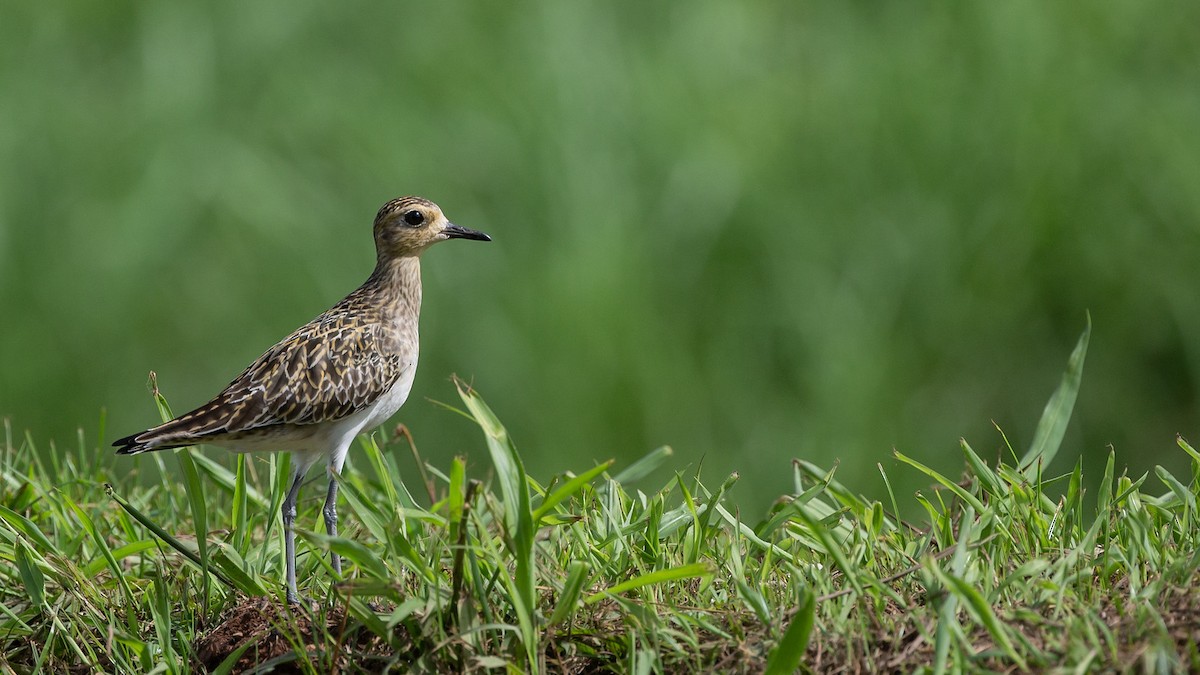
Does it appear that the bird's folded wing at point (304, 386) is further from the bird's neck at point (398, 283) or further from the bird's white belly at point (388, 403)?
the bird's neck at point (398, 283)

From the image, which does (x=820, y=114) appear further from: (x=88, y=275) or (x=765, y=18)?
(x=88, y=275)

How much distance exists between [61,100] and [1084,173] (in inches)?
282

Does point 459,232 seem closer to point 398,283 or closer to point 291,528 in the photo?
point 398,283

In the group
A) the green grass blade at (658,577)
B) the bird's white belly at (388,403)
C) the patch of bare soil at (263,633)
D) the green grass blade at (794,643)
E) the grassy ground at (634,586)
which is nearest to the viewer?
the green grass blade at (794,643)

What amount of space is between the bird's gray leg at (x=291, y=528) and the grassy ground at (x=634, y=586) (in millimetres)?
68

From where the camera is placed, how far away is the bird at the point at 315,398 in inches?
209

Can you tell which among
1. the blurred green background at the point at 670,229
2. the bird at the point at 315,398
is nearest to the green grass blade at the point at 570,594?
the bird at the point at 315,398

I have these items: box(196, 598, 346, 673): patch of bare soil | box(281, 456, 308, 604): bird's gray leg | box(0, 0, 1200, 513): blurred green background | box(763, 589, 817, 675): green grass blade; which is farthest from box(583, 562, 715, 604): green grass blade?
box(0, 0, 1200, 513): blurred green background

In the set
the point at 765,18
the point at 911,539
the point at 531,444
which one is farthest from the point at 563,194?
the point at 911,539

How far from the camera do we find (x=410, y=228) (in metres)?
6.11

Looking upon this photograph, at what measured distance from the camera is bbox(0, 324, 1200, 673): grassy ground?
4137mm

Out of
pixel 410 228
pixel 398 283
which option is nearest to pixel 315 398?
pixel 398 283

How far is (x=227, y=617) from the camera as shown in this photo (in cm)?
488

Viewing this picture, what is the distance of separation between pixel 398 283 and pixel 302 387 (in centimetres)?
83
